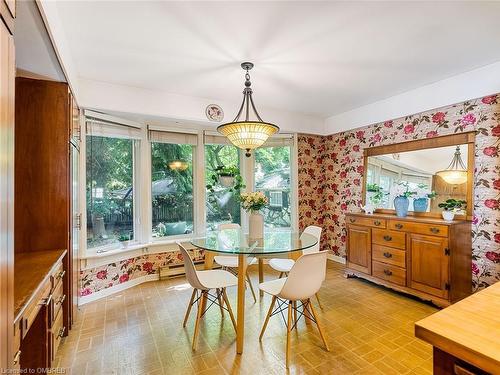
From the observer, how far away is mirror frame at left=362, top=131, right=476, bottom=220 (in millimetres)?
2875

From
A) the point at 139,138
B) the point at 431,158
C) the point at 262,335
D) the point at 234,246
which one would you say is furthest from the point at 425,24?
the point at 139,138

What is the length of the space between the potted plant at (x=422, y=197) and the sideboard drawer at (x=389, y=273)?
0.84 meters

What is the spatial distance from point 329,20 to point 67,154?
2348mm

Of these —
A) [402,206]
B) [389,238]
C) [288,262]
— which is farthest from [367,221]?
[288,262]

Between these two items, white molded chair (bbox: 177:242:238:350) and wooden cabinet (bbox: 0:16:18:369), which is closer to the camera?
wooden cabinet (bbox: 0:16:18:369)

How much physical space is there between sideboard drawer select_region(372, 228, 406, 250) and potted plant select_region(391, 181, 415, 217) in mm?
385

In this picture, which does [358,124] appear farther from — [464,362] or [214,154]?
[464,362]

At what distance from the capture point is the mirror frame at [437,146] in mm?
2875

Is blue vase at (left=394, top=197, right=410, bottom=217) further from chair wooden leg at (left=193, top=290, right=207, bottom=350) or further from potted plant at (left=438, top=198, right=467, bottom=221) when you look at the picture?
chair wooden leg at (left=193, top=290, right=207, bottom=350)

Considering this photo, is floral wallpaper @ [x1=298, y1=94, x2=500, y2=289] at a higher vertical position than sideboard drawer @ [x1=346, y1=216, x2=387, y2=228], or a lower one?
higher

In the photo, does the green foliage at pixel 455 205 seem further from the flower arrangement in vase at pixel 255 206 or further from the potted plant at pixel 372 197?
the flower arrangement in vase at pixel 255 206

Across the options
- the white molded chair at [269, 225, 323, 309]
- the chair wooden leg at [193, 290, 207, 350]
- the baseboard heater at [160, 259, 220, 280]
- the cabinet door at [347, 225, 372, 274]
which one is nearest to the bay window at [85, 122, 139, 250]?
the baseboard heater at [160, 259, 220, 280]

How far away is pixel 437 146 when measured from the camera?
A: 3189 mm

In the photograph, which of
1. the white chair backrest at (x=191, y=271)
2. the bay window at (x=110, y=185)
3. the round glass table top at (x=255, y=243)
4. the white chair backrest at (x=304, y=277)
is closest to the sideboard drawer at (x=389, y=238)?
the round glass table top at (x=255, y=243)
